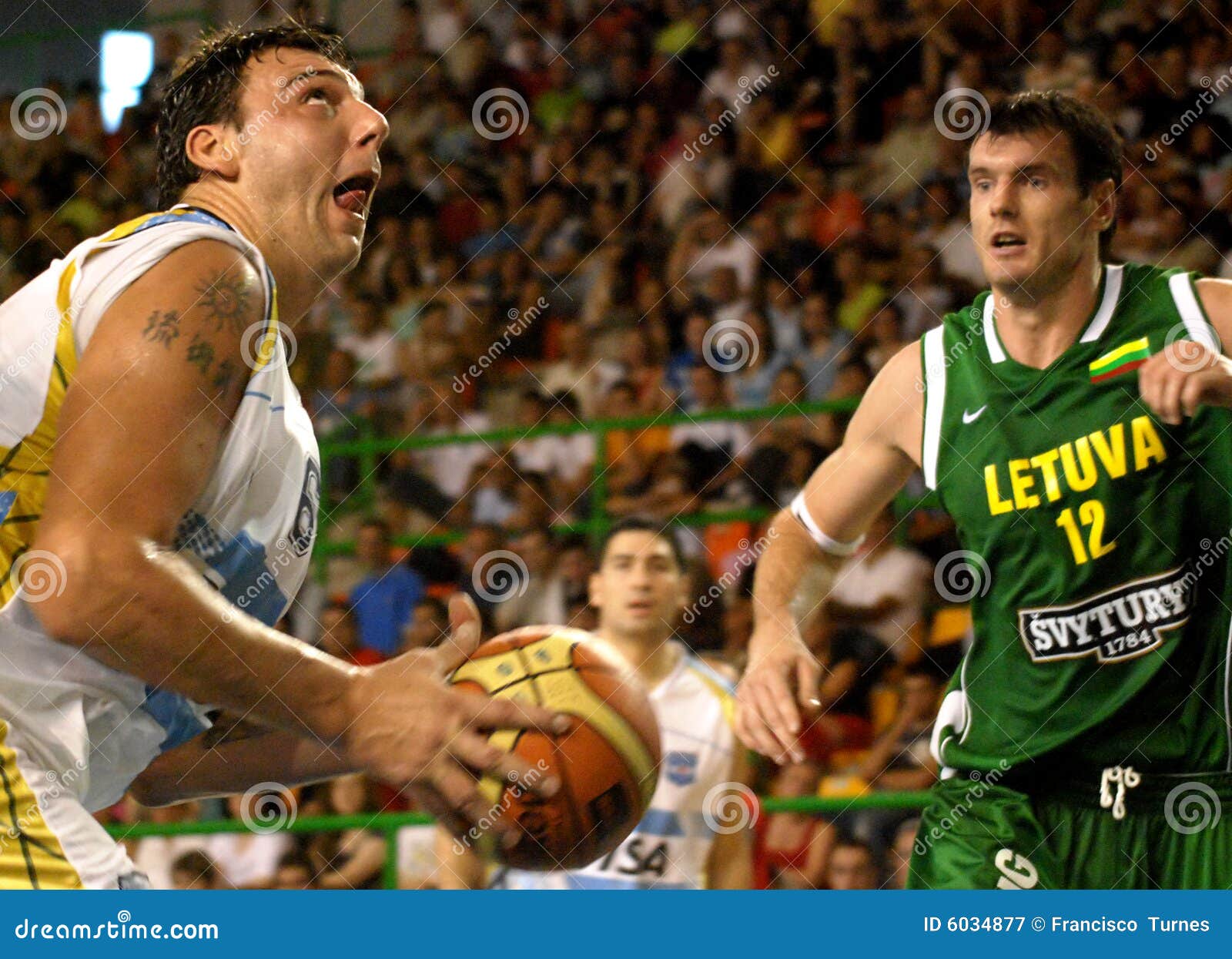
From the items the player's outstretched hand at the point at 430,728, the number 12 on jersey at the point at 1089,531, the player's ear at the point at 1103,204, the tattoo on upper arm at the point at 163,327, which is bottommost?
the player's outstretched hand at the point at 430,728

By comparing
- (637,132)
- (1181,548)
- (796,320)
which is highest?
(637,132)

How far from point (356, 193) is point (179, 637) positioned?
1178 mm

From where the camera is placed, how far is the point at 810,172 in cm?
681

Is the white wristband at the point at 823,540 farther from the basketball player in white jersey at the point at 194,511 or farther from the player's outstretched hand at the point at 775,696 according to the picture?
the basketball player in white jersey at the point at 194,511

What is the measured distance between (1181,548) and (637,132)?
5.00m

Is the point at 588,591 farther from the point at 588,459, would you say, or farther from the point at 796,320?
the point at 796,320

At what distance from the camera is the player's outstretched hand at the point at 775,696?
9.34ft

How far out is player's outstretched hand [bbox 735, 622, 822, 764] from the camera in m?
2.85

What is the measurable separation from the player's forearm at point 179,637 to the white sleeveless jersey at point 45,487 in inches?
8.4

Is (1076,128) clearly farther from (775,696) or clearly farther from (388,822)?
(388,822)

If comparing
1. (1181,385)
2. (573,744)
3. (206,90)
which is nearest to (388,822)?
(573,744)

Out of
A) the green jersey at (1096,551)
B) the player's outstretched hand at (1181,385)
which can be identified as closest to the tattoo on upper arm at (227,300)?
the player's outstretched hand at (1181,385)

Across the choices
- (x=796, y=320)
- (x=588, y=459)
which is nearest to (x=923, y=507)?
(x=796, y=320)

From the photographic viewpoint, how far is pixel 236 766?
255 centimetres
